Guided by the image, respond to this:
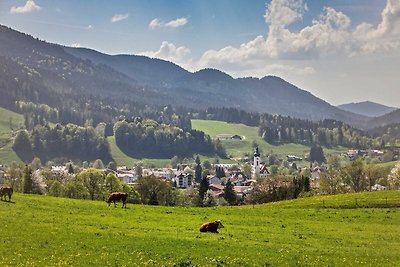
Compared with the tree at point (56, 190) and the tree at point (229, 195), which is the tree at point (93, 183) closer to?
the tree at point (56, 190)

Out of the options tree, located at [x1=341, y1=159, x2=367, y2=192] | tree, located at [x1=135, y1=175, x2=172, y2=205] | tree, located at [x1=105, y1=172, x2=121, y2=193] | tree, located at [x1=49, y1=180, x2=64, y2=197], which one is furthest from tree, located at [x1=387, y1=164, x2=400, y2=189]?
tree, located at [x1=49, y1=180, x2=64, y2=197]

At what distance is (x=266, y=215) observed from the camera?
166ft

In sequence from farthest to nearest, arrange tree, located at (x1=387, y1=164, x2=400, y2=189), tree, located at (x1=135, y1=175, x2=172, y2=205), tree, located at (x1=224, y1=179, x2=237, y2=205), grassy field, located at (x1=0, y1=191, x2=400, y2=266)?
tree, located at (x1=224, y1=179, x2=237, y2=205) → tree, located at (x1=387, y1=164, x2=400, y2=189) → tree, located at (x1=135, y1=175, x2=172, y2=205) → grassy field, located at (x1=0, y1=191, x2=400, y2=266)

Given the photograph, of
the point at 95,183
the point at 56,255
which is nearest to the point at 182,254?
the point at 56,255

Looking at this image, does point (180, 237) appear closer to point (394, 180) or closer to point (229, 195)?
point (394, 180)

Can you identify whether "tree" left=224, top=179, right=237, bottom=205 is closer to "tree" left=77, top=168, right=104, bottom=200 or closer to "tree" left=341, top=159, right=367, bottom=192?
"tree" left=341, top=159, right=367, bottom=192

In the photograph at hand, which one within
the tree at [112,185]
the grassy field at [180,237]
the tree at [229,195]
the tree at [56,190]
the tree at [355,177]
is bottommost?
the tree at [229,195]

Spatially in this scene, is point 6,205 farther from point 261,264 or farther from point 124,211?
point 261,264

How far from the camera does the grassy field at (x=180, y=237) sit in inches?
1086

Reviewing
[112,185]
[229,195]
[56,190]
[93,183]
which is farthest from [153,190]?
[229,195]

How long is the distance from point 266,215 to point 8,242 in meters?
29.4

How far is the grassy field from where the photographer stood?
90.5ft

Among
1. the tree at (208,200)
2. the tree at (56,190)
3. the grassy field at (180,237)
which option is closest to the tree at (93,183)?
the tree at (56,190)

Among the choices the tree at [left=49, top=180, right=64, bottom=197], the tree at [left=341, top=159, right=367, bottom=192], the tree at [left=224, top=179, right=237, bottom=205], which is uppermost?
the tree at [left=341, top=159, right=367, bottom=192]
